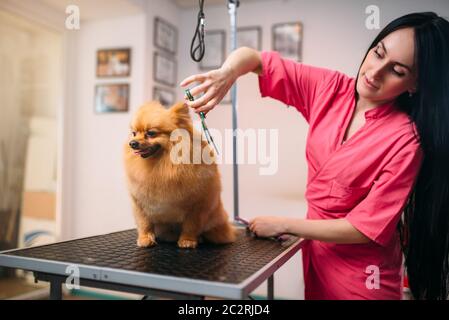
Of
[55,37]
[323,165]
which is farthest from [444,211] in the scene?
[55,37]

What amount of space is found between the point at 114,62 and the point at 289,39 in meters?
1.35

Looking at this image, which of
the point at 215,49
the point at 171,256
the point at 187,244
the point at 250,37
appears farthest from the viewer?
the point at 215,49

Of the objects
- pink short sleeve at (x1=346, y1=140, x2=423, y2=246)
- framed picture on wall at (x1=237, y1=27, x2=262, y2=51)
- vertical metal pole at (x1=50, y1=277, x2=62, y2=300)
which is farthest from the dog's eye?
framed picture on wall at (x1=237, y1=27, x2=262, y2=51)

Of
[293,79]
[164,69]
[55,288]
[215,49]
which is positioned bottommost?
[55,288]

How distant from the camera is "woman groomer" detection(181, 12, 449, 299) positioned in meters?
1.02

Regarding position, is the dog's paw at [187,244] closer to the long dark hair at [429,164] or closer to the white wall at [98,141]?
the long dark hair at [429,164]

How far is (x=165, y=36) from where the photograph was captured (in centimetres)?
297

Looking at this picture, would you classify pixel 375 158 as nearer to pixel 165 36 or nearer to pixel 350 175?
pixel 350 175

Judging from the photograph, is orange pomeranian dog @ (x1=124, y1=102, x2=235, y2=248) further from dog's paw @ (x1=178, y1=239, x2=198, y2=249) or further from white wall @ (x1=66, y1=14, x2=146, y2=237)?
white wall @ (x1=66, y1=14, x2=146, y2=237)

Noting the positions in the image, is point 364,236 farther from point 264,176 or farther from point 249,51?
point 264,176

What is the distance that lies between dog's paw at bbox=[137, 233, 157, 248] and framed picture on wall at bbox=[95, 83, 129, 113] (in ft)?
6.13

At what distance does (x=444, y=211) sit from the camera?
1.10 meters

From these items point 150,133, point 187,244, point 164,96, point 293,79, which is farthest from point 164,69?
point 187,244

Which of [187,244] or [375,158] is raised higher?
[375,158]
